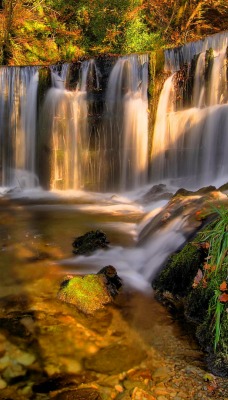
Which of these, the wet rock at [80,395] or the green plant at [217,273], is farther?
the green plant at [217,273]

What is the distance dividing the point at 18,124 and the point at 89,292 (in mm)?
10417

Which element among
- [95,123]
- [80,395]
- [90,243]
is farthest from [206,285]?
[95,123]

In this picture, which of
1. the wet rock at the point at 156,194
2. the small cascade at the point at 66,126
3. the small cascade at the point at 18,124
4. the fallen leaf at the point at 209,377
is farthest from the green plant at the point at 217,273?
the small cascade at the point at 18,124

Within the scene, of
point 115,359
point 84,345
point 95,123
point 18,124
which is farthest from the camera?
point 18,124

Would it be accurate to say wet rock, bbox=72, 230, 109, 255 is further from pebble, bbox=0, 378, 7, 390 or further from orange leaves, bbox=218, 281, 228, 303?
pebble, bbox=0, 378, 7, 390

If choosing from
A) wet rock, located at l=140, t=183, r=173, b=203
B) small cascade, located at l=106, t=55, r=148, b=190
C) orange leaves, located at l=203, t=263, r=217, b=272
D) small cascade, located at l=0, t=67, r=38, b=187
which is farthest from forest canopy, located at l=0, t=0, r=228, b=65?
orange leaves, located at l=203, t=263, r=217, b=272

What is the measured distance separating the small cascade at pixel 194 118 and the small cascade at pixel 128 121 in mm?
515

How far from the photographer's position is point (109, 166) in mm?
13102

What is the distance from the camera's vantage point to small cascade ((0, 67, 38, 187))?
524 inches

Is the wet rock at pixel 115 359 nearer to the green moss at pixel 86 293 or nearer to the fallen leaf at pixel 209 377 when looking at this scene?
the fallen leaf at pixel 209 377

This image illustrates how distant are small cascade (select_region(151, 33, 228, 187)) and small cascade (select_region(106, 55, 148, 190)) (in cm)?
51

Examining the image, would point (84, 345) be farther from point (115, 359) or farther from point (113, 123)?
point (113, 123)

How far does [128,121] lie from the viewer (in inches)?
508

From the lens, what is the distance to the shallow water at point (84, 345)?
2.83 m
